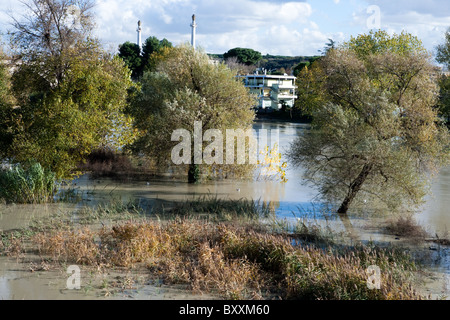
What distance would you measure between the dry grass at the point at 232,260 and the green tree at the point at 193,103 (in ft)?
24.5

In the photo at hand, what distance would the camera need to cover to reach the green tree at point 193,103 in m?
18.6

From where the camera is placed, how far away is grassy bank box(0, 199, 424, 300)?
8367mm

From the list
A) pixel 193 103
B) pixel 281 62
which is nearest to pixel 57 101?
pixel 193 103

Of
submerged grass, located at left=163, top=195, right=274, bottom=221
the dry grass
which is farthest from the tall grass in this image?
submerged grass, located at left=163, top=195, right=274, bottom=221

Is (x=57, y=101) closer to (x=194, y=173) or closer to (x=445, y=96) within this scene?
(x=194, y=173)

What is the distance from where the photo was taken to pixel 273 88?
8462 cm

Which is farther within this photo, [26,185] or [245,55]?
[245,55]

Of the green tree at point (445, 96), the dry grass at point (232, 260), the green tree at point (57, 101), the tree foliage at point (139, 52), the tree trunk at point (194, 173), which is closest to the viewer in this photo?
the dry grass at point (232, 260)

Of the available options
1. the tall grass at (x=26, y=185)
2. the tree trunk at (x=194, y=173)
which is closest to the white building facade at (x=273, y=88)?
the tree trunk at (x=194, y=173)

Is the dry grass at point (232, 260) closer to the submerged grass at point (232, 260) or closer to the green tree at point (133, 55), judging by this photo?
the submerged grass at point (232, 260)

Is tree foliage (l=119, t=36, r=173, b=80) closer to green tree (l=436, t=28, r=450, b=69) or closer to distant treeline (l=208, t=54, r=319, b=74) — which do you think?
green tree (l=436, t=28, r=450, b=69)

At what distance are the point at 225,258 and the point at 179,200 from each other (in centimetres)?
708
